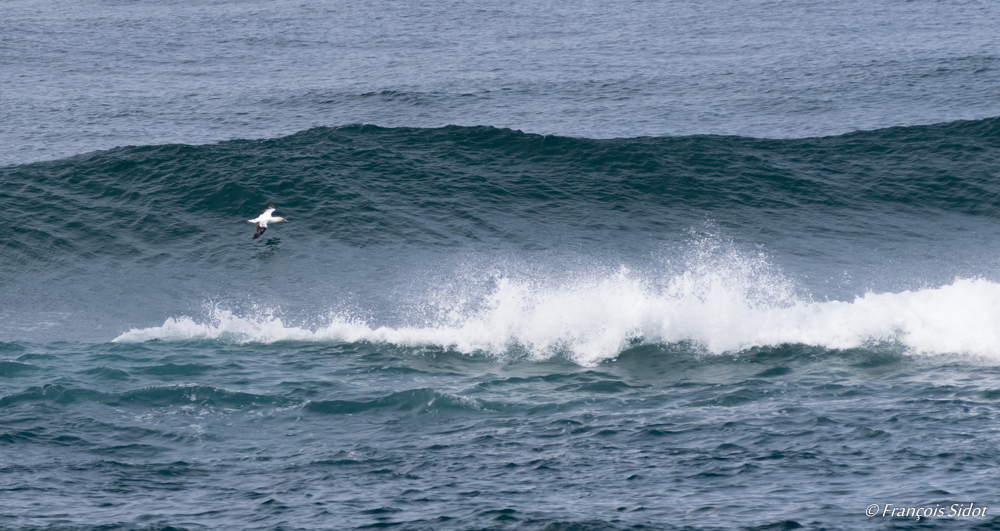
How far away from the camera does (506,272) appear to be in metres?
30.2

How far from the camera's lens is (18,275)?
31312 millimetres

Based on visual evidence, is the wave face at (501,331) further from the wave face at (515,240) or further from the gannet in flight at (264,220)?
the gannet in flight at (264,220)

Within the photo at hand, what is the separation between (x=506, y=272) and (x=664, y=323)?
7.62 m

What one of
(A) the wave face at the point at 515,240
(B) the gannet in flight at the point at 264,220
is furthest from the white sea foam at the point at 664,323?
(B) the gannet in flight at the point at 264,220

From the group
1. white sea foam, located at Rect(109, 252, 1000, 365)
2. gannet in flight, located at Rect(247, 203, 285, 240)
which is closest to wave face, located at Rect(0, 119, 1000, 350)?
white sea foam, located at Rect(109, 252, 1000, 365)

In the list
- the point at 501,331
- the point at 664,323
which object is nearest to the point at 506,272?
the point at 501,331

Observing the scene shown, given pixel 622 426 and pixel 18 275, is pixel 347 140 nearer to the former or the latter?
pixel 18 275

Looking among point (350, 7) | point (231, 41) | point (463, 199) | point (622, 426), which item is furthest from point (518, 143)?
point (350, 7)

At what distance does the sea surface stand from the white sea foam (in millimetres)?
102

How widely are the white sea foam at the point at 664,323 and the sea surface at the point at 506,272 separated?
102 millimetres

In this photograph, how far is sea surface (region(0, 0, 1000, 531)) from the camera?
50.8ft

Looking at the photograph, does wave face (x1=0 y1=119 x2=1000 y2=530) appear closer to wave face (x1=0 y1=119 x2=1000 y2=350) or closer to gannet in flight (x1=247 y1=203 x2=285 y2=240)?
wave face (x1=0 y1=119 x2=1000 y2=350)

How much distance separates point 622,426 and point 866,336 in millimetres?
7603

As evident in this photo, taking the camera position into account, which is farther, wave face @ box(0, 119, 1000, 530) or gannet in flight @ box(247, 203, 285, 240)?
gannet in flight @ box(247, 203, 285, 240)
